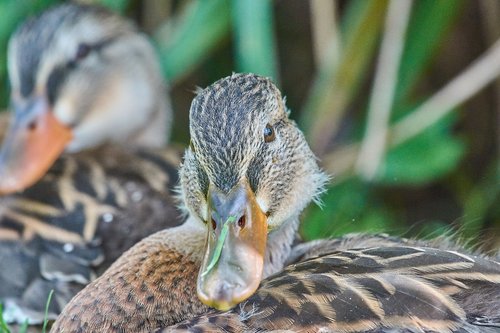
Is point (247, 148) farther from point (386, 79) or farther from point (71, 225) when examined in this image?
point (386, 79)

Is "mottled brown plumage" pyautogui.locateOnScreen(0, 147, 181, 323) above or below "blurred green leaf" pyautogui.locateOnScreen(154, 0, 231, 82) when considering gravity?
below

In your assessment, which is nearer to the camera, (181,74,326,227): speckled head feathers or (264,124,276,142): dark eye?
(181,74,326,227): speckled head feathers

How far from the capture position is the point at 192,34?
3.76 metres

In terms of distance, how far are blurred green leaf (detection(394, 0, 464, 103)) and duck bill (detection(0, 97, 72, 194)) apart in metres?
1.20

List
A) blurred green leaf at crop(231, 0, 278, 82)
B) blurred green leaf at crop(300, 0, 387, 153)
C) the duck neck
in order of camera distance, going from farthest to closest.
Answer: blurred green leaf at crop(300, 0, 387, 153)
blurred green leaf at crop(231, 0, 278, 82)
the duck neck

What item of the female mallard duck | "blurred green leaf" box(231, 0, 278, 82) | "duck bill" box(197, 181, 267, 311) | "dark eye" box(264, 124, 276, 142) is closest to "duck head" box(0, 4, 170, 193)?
"blurred green leaf" box(231, 0, 278, 82)

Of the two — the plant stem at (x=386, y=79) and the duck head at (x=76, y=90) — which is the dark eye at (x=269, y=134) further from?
the plant stem at (x=386, y=79)

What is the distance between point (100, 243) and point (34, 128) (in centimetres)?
60

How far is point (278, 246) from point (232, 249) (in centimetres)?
41

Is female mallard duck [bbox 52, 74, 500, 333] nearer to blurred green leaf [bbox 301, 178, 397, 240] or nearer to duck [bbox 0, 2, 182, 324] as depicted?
duck [bbox 0, 2, 182, 324]

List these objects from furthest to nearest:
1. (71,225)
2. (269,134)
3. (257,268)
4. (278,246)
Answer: (71,225) < (278,246) < (269,134) < (257,268)

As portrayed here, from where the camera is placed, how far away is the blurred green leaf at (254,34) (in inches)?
139

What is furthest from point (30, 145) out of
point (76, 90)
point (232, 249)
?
point (232, 249)

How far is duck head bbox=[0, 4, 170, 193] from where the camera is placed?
10.7 ft
